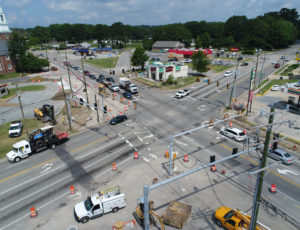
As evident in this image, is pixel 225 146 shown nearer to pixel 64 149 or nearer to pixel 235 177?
pixel 235 177

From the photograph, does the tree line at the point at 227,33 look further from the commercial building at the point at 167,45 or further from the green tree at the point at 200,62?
the green tree at the point at 200,62

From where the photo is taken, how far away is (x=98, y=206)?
1795cm

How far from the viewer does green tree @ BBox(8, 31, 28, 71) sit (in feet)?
250

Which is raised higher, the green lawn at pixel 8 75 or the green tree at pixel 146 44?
the green tree at pixel 146 44

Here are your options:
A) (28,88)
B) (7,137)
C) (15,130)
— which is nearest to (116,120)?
(15,130)

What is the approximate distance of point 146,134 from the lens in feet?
107

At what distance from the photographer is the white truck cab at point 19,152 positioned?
88.1ft

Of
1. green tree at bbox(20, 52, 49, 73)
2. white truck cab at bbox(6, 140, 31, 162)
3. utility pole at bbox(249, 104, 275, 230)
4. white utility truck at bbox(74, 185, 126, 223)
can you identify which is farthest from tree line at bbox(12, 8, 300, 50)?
utility pole at bbox(249, 104, 275, 230)

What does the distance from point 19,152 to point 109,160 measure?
11545mm

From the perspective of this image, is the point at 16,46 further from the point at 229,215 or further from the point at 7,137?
the point at 229,215

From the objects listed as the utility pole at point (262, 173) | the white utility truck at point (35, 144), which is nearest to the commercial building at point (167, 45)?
the white utility truck at point (35, 144)

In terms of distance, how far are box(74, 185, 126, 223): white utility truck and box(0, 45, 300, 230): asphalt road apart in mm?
3089

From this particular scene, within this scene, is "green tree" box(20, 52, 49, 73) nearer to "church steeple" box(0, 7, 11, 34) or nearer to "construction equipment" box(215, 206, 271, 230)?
"church steeple" box(0, 7, 11, 34)

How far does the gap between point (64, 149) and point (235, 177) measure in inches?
861
